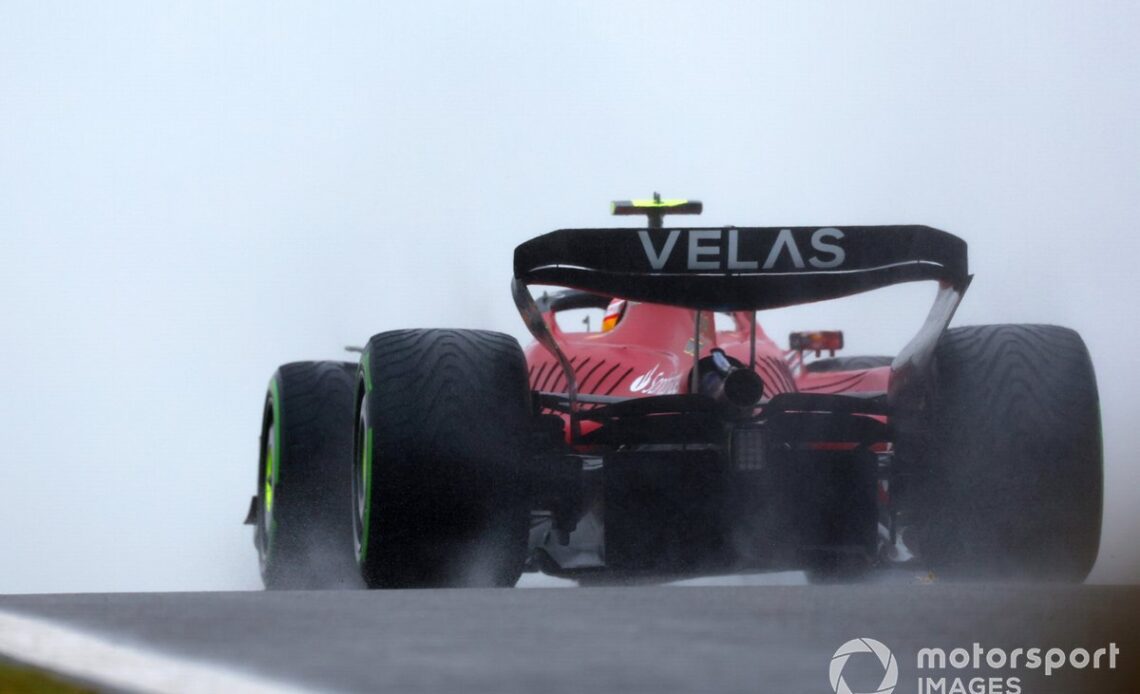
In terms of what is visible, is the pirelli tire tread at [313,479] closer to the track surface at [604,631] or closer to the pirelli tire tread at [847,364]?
the pirelli tire tread at [847,364]

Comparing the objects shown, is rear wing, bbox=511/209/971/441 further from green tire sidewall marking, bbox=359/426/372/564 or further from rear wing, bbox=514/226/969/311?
green tire sidewall marking, bbox=359/426/372/564

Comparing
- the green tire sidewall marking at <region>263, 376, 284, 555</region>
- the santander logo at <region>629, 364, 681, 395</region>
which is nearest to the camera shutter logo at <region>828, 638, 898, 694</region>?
the santander logo at <region>629, 364, 681, 395</region>

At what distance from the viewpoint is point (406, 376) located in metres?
4.62

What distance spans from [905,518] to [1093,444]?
61cm

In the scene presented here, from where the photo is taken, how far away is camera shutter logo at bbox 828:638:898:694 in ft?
7.44

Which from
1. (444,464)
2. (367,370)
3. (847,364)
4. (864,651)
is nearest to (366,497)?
(444,464)

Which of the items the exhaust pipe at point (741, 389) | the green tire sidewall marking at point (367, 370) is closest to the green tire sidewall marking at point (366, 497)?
the green tire sidewall marking at point (367, 370)

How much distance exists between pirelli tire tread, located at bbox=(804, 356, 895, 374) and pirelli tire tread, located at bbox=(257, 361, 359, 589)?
5.95 feet

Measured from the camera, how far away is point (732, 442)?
472 centimetres

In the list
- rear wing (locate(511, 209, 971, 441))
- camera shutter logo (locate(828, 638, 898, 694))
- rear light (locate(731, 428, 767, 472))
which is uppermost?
rear wing (locate(511, 209, 971, 441))

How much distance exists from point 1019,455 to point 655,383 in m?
1.50

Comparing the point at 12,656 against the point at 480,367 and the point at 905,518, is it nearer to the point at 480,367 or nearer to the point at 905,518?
the point at 480,367

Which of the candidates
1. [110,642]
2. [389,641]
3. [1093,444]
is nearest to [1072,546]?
[1093,444]

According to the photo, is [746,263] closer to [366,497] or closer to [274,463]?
[366,497]
